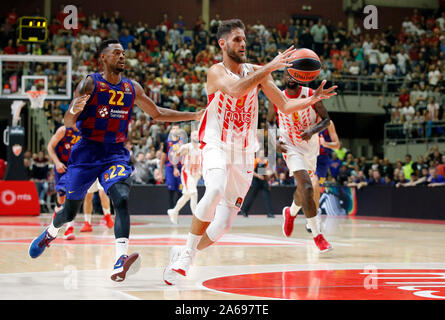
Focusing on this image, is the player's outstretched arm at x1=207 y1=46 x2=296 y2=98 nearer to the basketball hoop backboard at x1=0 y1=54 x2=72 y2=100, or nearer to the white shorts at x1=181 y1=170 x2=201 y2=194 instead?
the white shorts at x1=181 y1=170 x2=201 y2=194

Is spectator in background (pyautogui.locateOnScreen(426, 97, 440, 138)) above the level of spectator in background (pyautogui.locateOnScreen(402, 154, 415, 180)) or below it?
above

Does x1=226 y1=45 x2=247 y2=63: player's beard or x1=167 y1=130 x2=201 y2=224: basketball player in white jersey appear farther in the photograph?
x1=167 y1=130 x2=201 y2=224: basketball player in white jersey

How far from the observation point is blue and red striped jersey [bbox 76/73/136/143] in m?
6.44

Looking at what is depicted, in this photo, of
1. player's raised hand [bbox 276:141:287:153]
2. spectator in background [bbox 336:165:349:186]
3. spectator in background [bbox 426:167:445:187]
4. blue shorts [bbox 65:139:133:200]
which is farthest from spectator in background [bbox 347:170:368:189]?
blue shorts [bbox 65:139:133:200]

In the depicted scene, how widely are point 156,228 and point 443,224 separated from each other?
21.8ft

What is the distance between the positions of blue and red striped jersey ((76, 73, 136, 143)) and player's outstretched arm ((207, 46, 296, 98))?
1.01 m

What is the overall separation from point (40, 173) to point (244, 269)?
46.7 feet

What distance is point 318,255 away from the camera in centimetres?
852

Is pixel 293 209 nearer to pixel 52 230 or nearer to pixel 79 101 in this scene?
pixel 52 230

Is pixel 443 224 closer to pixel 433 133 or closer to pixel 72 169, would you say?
pixel 433 133

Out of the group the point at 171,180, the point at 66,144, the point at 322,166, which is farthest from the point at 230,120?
the point at 171,180

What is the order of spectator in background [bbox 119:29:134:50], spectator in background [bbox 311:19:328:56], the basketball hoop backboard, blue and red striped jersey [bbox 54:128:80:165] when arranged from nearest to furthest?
blue and red striped jersey [bbox 54:128:80:165] < the basketball hoop backboard < spectator in background [bbox 119:29:134:50] < spectator in background [bbox 311:19:328:56]

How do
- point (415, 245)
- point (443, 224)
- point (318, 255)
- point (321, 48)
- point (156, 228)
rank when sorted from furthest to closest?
point (321, 48) < point (443, 224) < point (156, 228) < point (415, 245) < point (318, 255)

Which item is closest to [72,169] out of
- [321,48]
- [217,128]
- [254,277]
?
[217,128]
